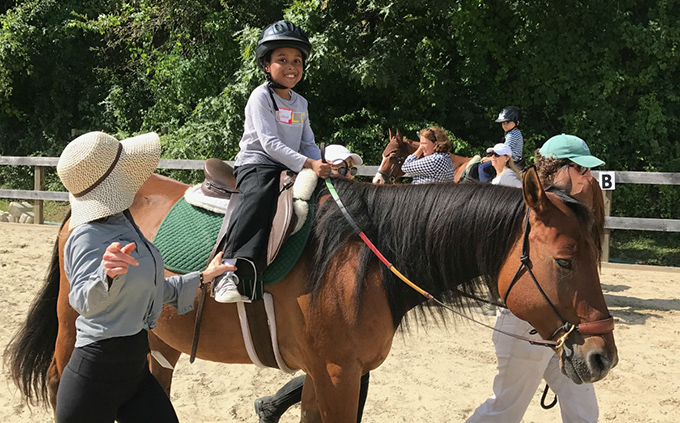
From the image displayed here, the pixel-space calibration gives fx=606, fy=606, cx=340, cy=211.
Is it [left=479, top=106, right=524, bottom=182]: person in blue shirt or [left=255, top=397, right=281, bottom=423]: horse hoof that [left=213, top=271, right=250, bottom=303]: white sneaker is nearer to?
[left=255, top=397, right=281, bottom=423]: horse hoof

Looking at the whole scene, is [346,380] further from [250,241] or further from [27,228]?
[27,228]

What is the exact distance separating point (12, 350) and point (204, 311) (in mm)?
1275

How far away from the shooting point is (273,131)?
3.02 meters

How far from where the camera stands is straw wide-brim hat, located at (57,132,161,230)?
2107 mm

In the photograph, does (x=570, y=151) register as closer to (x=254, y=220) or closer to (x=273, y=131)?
(x=273, y=131)

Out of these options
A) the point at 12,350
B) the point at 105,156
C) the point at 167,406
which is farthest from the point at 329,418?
the point at 12,350

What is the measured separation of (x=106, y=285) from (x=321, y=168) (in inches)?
49.4

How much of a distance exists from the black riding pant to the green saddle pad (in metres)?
0.09

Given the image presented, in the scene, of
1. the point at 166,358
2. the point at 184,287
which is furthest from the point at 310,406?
the point at 184,287

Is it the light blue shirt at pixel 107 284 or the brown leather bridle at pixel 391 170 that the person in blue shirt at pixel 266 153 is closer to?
the light blue shirt at pixel 107 284

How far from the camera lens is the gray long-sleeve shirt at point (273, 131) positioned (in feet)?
9.70

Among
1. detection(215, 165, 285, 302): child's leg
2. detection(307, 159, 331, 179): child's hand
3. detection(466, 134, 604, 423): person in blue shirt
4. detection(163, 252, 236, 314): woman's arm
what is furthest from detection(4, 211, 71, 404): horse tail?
detection(466, 134, 604, 423): person in blue shirt

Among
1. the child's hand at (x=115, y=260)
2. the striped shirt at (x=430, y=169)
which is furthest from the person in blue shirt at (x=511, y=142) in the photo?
the child's hand at (x=115, y=260)

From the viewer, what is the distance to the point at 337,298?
2.74m
